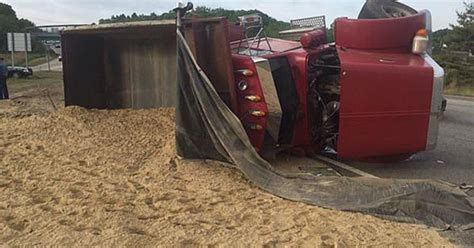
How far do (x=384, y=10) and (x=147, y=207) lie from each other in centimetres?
465

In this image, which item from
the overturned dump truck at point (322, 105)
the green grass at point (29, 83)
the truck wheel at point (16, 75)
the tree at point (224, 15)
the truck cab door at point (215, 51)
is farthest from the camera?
the truck wheel at point (16, 75)

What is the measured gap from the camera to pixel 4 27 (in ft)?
227

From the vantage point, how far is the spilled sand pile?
3.71 meters

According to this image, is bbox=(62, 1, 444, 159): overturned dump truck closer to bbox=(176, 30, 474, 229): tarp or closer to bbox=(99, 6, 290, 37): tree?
bbox=(176, 30, 474, 229): tarp

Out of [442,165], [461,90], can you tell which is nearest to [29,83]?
[461,90]

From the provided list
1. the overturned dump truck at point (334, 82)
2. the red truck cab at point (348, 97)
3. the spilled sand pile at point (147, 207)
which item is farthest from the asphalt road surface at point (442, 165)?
the spilled sand pile at point (147, 207)

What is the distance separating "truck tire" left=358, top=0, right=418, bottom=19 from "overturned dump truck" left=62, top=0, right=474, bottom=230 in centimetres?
3

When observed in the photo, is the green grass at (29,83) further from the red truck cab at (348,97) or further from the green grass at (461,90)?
the green grass at (461,90)

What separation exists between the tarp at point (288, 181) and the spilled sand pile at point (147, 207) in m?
0.15

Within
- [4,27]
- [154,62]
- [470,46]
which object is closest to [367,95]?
[154,62]

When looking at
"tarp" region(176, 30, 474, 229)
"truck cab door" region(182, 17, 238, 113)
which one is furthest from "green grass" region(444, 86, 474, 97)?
"tarp" region(176, 30, 474, 229)

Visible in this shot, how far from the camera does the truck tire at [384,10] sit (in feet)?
23.5

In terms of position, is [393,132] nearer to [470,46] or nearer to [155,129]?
[155,129]

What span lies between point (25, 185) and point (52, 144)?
177 cm
